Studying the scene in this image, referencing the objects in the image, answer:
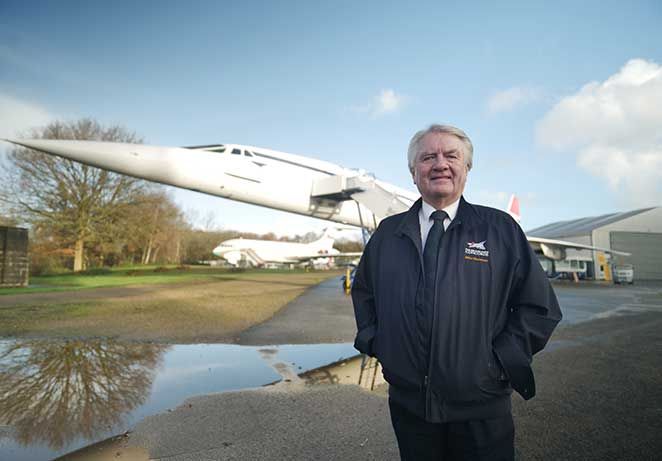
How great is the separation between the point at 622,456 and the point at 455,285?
2.30 metres

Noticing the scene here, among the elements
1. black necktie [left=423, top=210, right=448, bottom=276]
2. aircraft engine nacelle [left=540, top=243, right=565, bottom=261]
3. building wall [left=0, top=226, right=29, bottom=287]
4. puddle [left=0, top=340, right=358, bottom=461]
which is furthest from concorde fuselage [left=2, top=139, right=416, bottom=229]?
aircraft engine nacelle [left=540, top=243, right=565, bottom=261]

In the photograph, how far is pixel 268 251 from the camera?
46906 millimetres

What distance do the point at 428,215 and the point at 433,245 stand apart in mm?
221

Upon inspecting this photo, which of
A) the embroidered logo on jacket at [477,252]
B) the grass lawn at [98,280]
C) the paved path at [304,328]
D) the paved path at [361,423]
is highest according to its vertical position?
the embroidered logo on jacket at [477,252]

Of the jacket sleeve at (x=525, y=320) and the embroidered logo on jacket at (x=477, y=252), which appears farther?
the embroidered logo on jacket at (x=477, y=252)

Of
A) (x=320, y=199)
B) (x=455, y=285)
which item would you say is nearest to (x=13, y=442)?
(x=455, y=285)

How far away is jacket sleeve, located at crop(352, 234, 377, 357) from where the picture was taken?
1.93 meters

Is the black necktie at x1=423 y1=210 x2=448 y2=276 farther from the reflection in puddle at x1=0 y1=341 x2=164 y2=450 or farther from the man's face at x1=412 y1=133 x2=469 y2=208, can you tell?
the reflection in puddle at x1=0 y1=341 x2=164 y2=450

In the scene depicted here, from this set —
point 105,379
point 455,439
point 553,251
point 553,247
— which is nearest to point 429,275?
point 455,439

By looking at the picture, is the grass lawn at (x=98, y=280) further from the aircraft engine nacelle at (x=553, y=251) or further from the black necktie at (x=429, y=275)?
the aircraft engine nacelle at (x=553, y=251)

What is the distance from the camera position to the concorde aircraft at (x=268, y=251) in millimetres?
45250

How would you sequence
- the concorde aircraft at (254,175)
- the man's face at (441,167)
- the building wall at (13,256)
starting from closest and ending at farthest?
the man's face at (441,167) → the concorde aircraft at (254,175) → the building wall at (13,256)

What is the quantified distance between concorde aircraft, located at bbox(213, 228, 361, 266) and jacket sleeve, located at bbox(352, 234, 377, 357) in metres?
43.5

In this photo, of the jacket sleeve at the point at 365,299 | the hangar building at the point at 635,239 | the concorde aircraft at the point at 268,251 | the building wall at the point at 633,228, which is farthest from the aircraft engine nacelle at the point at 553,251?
the concorde aircraft at the point at 268,251
